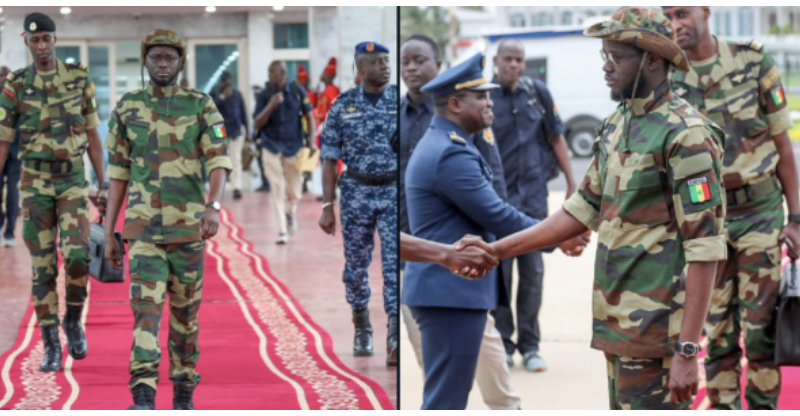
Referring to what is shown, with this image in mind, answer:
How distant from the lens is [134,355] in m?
4.50

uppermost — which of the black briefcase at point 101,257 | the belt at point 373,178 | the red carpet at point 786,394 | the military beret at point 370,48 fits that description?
the military beret at point 370,48

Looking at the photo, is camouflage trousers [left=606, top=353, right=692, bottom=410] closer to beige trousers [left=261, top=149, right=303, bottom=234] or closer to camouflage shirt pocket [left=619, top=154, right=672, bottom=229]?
camouflage shirt pocket [left=619, top=154, right=672, bottom=229]

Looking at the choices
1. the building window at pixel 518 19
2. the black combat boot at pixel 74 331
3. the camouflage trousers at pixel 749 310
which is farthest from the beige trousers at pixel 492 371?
the building window at pixel 518 19

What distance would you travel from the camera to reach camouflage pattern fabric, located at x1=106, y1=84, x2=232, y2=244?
450 cm

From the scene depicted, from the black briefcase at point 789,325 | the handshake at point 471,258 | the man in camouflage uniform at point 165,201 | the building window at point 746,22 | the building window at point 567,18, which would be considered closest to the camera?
the handshake at point 471,258

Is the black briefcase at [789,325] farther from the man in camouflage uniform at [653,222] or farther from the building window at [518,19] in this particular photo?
the building window at [518,19]

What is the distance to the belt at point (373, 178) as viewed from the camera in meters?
4.71

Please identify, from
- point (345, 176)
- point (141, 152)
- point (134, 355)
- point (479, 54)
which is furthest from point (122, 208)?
point (479, 54)

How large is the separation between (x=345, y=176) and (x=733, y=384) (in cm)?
193

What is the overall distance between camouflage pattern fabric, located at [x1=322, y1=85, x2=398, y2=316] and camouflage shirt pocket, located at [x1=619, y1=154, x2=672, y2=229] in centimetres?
124

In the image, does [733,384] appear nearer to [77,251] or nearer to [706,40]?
[706,40]

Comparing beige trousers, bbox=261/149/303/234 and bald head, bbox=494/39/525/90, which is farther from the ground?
bald head, bbox=494/39/525/90

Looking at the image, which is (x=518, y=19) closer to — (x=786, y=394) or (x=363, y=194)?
(x=786, y=394)

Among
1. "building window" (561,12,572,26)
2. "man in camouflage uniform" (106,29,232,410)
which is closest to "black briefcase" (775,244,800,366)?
"man in camouflage uniform" (106,29,232,410)
